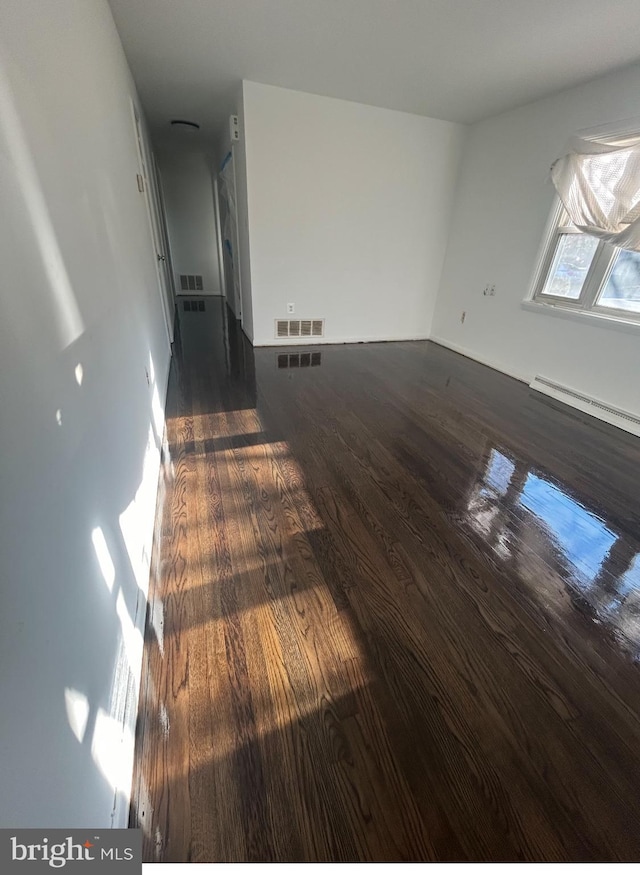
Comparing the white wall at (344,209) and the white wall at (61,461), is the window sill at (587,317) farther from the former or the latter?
the white wall at (61,461)

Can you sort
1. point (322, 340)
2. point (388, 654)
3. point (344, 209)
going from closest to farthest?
point (388, 654), point (344, 209), point (322, 340)

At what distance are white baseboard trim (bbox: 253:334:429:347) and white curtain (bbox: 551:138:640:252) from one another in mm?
2214

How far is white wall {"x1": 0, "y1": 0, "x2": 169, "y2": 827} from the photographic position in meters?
0.51


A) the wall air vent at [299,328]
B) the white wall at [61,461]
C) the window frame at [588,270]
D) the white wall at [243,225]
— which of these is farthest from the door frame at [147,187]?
the window frame at [588,270]

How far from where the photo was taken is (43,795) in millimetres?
520

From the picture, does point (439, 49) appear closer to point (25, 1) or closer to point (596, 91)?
point (596, 91)

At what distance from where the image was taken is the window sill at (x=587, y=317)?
280 centimetres

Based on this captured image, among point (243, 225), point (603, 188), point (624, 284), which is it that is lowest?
point (624, 284)

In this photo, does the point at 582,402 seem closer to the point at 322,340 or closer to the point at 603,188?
the point at 603,188

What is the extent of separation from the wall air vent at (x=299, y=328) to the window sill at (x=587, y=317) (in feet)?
7.36

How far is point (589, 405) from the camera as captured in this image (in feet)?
10.2

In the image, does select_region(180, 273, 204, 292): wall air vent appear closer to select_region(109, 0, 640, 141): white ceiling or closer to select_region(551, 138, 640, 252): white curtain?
select_region(109, 0, 640, 141): white ceiling

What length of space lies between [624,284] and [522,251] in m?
1.06

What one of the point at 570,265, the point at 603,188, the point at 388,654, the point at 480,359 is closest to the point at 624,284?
the point at 570,265
